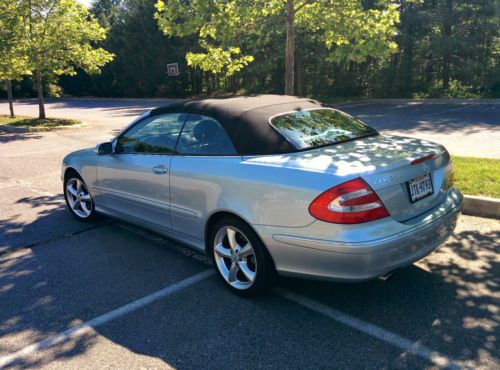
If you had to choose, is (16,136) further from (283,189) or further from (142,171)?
(283,189)

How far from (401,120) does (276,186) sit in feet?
44.9

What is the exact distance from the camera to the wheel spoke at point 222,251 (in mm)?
3801

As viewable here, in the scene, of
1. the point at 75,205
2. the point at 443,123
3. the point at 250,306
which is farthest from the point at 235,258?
the point at 443,123

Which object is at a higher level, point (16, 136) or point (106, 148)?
point (106, 148)

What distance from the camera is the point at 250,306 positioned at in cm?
360

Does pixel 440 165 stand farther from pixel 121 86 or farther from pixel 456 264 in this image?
A: pixel 121 86

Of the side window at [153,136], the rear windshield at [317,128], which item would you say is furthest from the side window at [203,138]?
the rear windshield at [317,128]

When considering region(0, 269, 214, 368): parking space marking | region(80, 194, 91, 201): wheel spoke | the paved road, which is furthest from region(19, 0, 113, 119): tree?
region(0, 269, 214, 368): parking space marking

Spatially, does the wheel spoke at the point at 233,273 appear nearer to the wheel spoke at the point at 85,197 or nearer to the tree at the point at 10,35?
the wheel spoke at the point at 85,197

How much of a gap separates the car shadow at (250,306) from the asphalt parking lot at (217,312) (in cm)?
1

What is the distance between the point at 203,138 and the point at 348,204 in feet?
5.23

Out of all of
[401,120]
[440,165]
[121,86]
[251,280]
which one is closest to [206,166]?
[251,280]

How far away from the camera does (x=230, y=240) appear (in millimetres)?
3752

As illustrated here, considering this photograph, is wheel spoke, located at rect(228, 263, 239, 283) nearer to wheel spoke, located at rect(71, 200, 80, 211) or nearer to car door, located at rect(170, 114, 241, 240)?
car door, located at rect(170, 114, 241, 240)
